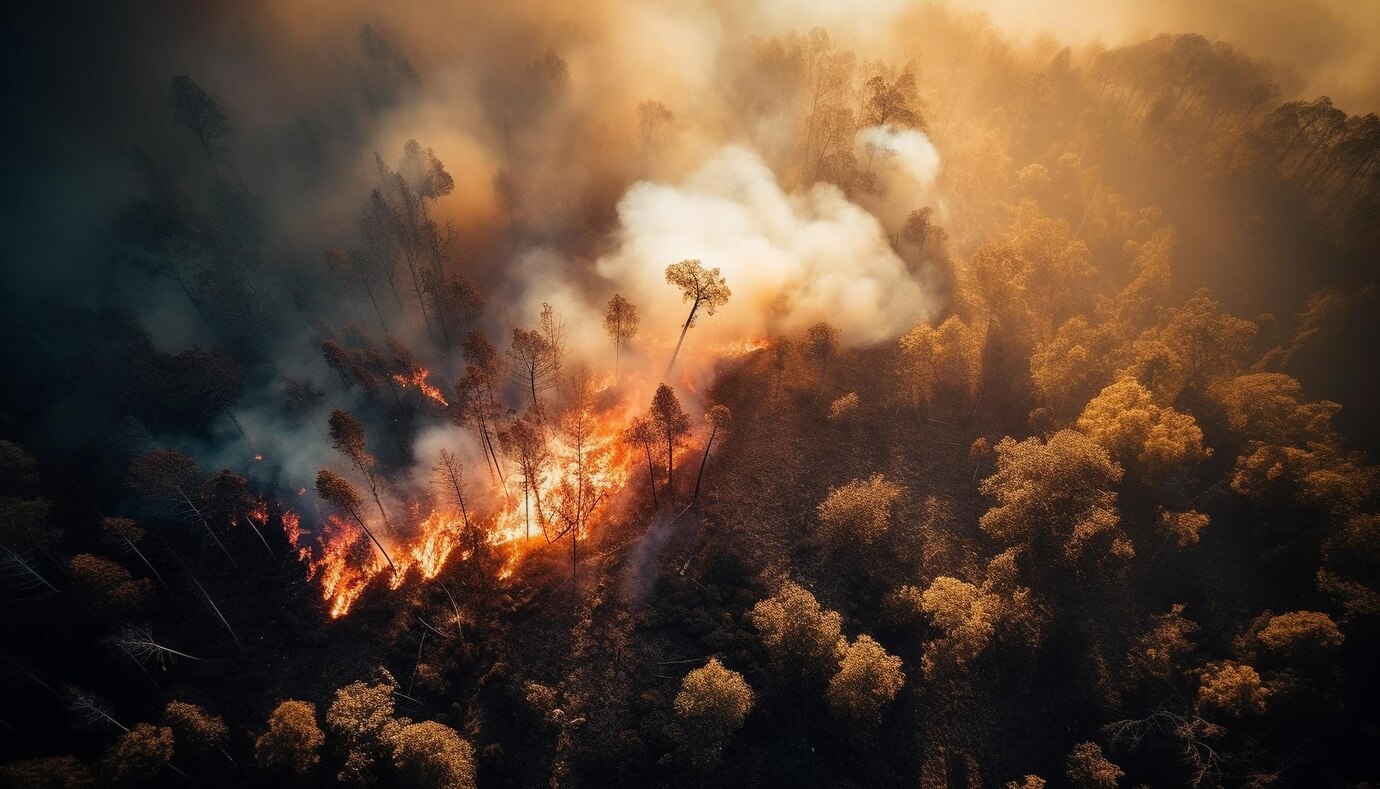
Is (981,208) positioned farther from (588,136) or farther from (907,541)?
(588,136)

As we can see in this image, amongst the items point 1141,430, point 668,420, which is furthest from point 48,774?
point 1141,430

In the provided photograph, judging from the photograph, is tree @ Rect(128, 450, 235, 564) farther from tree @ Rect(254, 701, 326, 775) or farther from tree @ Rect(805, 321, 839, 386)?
tree @ Rect(805, 321, 839, 386)

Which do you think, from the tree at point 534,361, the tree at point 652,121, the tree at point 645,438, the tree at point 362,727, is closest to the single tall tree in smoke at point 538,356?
the tree at point 534,361

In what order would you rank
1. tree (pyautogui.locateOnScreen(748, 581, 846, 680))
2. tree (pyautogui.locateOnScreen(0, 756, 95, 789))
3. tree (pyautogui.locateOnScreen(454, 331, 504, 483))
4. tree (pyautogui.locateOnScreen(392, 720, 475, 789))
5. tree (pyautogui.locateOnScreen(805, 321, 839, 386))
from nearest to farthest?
1. tree (pyautogui.locateOnScreen(0, 756, 95, 789))
2. tree (pyautogui.locateOnScreen(392, 720, 475, 789))
3. tree (pyautogui.locateOnScreen(748, 581, 846, 680))
4. tree (pyautogui.locateOnScreen(454, 331, 504, 483))
5. tree (pyautogui.locateOnScreen(805, 321, 839, 386))

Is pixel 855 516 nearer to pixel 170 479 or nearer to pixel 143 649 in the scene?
pixel 143 649

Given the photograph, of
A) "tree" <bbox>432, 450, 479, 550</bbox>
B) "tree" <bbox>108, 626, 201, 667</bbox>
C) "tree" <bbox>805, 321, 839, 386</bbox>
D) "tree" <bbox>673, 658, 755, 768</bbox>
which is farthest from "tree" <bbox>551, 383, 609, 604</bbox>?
"tree" <bbox>108, 626, 201, 667</bbox>

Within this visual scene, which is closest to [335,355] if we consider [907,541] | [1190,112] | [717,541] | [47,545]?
[47,545]

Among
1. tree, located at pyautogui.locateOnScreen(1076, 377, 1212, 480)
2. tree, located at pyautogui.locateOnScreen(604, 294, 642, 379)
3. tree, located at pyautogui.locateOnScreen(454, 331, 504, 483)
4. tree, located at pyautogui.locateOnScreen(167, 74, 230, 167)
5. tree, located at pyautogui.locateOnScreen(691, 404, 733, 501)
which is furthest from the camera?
tree, located at pyautogui.locateOnScreen(167, 74, 230, 167)
